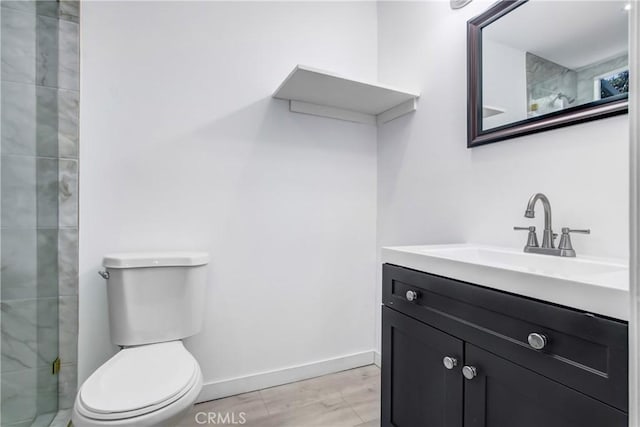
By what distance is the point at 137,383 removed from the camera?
3.63 feet

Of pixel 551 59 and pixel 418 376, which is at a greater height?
pixel 551 59

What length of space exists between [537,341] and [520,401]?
17 cm

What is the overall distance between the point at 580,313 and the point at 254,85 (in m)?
1.77

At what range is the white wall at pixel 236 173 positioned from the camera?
1.55 m

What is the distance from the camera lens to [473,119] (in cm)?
146

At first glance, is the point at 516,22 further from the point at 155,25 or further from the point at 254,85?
the point at 155,25

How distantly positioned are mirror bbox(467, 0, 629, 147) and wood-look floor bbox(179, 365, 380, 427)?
143 centimetres

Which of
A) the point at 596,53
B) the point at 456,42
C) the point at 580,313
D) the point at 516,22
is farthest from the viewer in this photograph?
the point at 456,42

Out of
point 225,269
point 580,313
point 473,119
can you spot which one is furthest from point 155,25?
point 580,313

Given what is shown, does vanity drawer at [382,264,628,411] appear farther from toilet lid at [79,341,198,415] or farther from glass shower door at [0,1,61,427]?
glass shower door at [0,1,61,427]

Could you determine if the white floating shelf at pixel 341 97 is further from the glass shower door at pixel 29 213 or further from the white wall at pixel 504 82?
the glass shower door at pixel 29 213

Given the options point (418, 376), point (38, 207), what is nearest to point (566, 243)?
point (418, 376)

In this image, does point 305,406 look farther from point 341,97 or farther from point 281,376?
point 341,97

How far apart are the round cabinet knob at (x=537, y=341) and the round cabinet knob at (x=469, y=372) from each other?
199 millimetres
